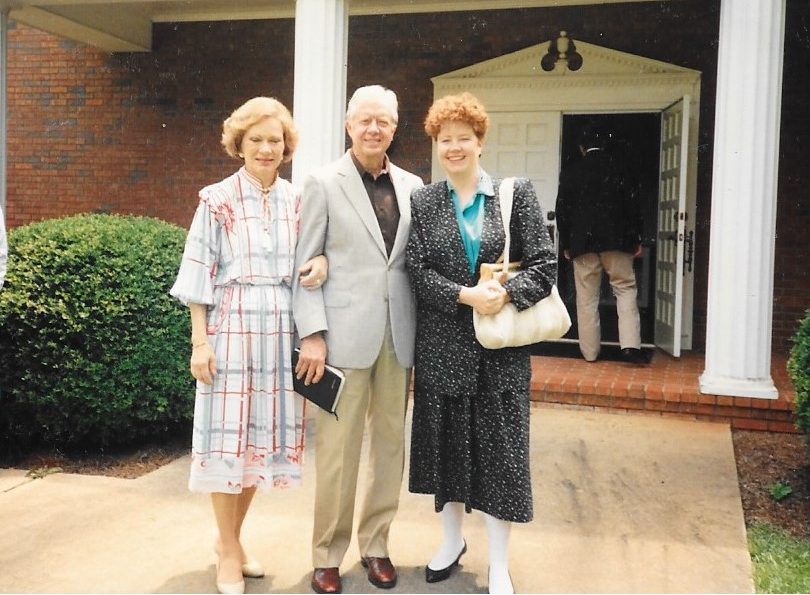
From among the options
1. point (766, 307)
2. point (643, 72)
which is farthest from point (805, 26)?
point (766, 307)

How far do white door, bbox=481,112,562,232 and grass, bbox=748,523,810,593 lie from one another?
16.0 ft

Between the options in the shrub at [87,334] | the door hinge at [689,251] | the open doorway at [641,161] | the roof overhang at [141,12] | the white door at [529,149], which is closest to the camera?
the shrub at [87,334]

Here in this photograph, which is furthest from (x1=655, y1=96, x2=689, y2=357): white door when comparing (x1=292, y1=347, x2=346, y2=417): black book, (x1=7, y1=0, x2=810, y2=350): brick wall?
(x1=292, y1=347, x2=346, y2=417): black book

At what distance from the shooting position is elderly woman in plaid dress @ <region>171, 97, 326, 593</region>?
3.20 metres

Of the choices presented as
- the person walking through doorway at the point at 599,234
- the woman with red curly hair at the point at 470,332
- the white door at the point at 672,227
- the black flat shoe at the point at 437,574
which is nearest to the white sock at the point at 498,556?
the woman with red curly hair at the point at 470,332

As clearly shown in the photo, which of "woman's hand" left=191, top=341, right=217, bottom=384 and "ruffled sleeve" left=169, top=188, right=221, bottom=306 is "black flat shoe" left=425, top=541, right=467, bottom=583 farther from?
"ruffled sleeve" left=169, top=188, right=221, bottom=306

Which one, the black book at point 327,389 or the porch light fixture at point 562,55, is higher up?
the porch light fixture at point 562,55

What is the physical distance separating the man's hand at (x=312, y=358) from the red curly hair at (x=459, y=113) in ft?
2.98

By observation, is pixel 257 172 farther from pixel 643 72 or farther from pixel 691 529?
pixel 643 72

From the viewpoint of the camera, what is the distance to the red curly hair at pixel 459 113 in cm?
315

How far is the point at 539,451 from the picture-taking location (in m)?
5.25

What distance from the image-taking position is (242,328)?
10.5 ft

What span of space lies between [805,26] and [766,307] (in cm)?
356

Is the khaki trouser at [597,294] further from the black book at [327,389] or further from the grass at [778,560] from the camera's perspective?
the black book at [327,389]
